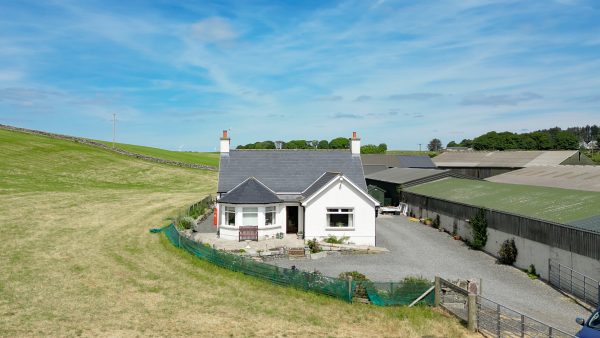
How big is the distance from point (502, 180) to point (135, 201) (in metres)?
43.1

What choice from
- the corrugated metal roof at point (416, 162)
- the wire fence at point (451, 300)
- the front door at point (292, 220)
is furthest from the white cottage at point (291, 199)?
the corrugated metal roof at point (416, 162)

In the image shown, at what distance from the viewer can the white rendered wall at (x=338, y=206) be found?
3334 cm

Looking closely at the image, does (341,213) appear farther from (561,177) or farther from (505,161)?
(505,161)

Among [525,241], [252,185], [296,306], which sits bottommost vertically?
[296,306]

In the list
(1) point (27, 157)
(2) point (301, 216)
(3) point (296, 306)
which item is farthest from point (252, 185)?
(1) point (27, 157)

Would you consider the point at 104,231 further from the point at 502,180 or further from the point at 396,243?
the point at 502,180

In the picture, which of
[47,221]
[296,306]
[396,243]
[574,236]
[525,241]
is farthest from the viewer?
[47,221]

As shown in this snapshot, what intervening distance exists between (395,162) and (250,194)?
174 ft

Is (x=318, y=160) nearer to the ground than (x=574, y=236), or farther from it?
farther from it

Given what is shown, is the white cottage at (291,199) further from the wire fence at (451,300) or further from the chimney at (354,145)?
the wire fence at (451,300)

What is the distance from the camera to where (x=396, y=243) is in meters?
33.6

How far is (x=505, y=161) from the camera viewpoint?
80.4 meters

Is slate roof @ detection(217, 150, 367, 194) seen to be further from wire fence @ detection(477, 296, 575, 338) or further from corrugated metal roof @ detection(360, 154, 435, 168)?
corrugated metal roof @ detection(360, 154, 435, 168)

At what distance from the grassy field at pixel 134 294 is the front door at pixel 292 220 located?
9679 millimetres
